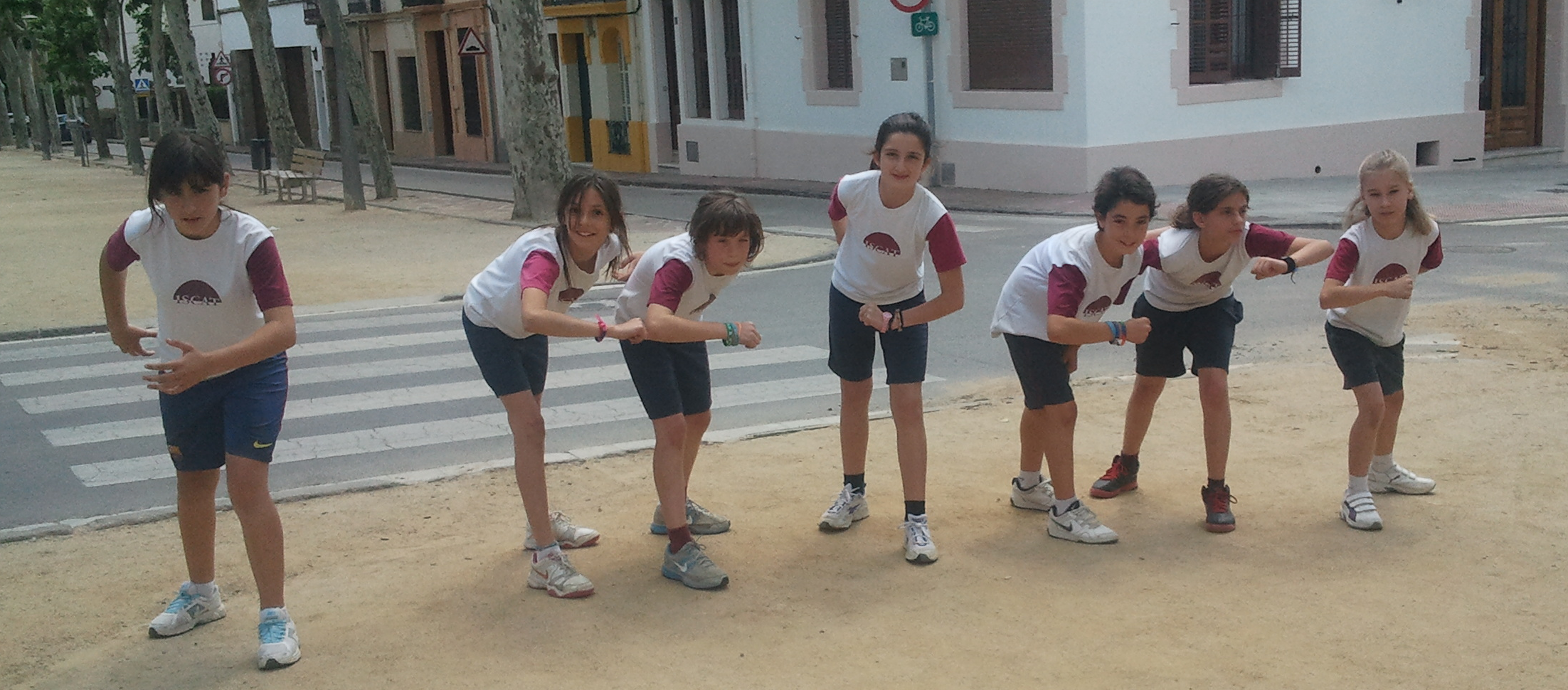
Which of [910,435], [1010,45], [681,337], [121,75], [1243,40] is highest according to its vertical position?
[121,75]

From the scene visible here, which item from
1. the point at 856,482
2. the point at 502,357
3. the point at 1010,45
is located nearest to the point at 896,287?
the point at 856,482

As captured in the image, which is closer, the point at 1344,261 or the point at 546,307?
the point at 546,307

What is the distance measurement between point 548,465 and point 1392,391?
3.59m

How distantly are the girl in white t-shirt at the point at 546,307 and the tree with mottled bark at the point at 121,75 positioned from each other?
32331 millimetres

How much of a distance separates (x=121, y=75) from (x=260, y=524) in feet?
115

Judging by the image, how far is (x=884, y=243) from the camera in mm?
5250

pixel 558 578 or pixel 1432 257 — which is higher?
pixel 1432 257

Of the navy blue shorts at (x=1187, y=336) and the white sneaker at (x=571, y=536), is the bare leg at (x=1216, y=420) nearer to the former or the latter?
the navy blue shorts at (x=1187, y=336)

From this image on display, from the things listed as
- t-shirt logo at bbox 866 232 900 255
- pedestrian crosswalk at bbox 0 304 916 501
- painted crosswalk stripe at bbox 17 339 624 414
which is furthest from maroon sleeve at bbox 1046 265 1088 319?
painted crosswalk stripe at bbox 17 339 624 414

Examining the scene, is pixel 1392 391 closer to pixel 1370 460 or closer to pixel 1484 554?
pixel 1370 460

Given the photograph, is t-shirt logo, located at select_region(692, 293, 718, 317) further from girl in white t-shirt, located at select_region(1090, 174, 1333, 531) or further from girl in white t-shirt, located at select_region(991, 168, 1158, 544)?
girl in white t-shirt, located at select_region(1090, 174, 1333, 531)

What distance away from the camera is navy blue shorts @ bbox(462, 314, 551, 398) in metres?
5.00

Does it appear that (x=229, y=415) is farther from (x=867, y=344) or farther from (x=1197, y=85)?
(x=1197, y=85)

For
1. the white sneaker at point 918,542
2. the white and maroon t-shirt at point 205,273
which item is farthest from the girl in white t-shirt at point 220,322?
the white sneaker at point 918,542
